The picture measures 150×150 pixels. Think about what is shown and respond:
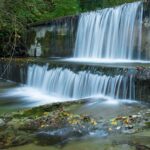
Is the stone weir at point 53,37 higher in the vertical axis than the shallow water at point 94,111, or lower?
higher

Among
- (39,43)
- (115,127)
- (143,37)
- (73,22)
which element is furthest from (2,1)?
(39,43)

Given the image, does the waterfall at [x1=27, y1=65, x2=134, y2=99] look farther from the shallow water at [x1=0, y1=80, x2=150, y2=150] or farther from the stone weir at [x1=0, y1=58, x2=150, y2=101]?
the shallow water at [x1=0, y1=80, x2=150, y2=150]

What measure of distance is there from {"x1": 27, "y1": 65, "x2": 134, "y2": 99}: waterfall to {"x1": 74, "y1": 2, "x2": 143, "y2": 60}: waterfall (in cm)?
260

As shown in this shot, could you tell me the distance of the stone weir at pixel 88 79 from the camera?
970cm

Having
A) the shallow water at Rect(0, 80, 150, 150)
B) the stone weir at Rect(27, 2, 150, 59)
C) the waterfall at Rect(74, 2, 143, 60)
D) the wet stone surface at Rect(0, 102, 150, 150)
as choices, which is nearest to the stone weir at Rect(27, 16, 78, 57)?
the stone weir at Rect(27, 2, 150, 59)

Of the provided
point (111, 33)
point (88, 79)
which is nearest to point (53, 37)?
point (111, 33)

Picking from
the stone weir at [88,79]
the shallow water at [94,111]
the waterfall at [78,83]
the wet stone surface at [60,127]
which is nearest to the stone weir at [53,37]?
the stone weir at [88,79]

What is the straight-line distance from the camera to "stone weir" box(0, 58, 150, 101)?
382 inches

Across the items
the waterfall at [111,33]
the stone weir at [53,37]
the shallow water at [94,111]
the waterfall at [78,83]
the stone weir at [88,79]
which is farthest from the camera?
the stone weir at [53,37]

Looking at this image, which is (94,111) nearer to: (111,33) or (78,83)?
(78,83)

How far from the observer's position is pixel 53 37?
59.7 feet

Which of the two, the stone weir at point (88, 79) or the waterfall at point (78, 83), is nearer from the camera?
the stone weir at point (88, 79)

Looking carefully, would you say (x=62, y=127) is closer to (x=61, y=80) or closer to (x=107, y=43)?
(x=61, y=80)

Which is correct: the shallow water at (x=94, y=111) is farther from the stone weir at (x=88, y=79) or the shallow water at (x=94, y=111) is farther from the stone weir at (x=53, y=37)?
the stone weir at (x=53, y=37)
